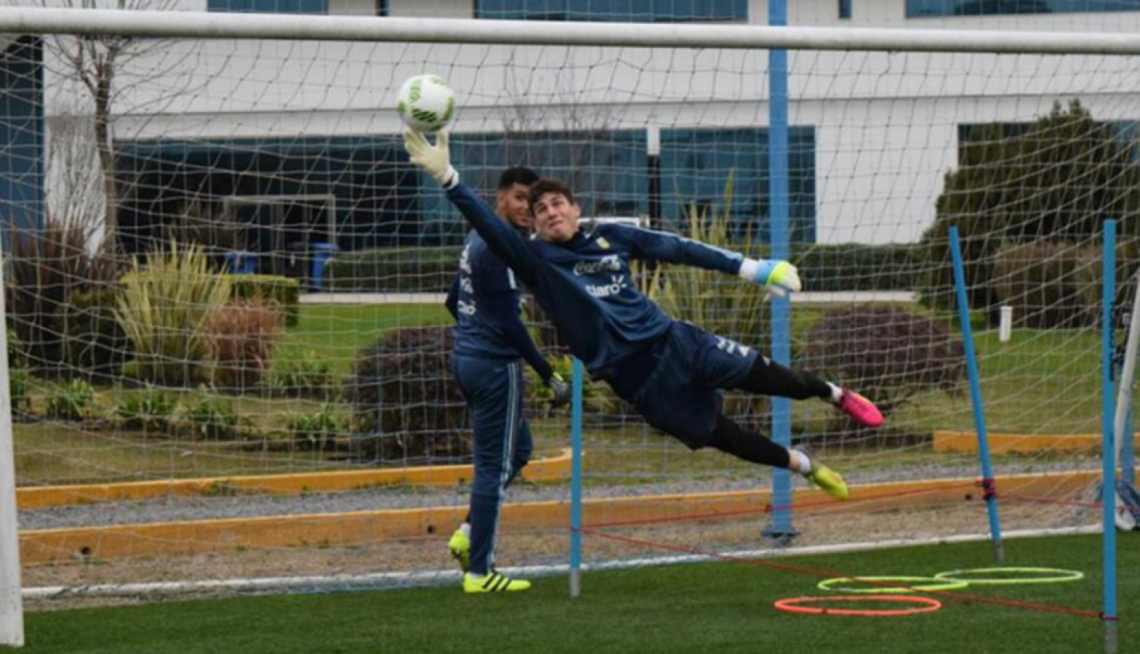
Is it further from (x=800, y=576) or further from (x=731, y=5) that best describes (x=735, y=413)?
(x=731, y=5)

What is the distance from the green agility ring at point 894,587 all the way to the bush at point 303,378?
4.65 metres

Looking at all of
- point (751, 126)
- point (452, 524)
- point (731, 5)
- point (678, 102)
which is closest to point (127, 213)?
point (452, 524)

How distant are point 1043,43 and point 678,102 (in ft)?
10.4

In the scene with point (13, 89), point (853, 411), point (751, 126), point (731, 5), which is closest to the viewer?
point (853, 411)

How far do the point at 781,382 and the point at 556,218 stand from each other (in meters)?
1.28

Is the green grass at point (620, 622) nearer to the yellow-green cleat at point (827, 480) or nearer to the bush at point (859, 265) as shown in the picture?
the yellow-green cleat at point (827, 480)

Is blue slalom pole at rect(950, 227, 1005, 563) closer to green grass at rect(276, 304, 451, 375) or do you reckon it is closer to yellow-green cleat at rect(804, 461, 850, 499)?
yellow-green cleat at rect(804, 461, 850, 499)

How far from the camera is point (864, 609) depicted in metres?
9.07

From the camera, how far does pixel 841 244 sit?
45.0 feet

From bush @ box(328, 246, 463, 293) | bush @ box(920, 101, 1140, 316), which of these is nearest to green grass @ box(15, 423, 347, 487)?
bush @ box(328, 246, 463, 293)

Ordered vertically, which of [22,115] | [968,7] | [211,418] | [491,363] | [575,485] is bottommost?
[575,485]

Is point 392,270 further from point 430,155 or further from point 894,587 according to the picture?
point 430,155

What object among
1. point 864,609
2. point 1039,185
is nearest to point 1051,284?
point 1039,185

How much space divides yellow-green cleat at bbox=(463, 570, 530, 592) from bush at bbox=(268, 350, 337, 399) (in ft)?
11.4
